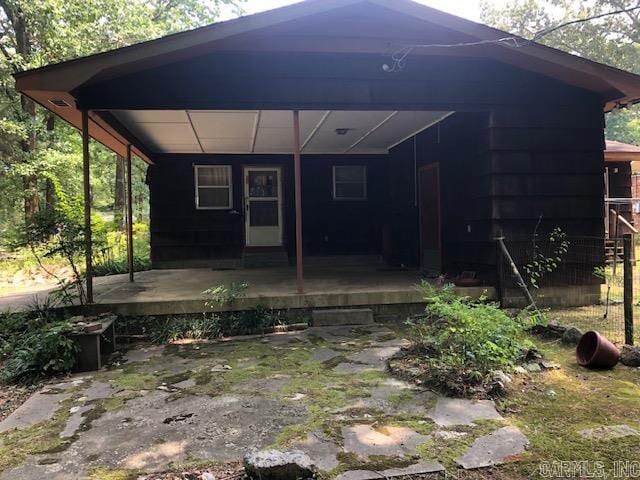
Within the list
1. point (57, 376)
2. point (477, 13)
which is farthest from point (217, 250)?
point (477, 13)

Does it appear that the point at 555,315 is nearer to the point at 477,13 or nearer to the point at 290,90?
the point at 290,90

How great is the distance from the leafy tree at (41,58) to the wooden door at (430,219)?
443 inches

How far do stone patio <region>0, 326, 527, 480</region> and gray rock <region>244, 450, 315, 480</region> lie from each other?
0.53 ft

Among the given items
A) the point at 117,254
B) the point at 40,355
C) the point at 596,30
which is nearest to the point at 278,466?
the point at 40,355

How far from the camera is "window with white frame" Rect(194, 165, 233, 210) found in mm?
10125

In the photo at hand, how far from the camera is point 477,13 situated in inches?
1187

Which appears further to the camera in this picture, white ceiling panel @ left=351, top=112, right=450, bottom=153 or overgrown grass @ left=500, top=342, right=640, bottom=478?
white ceiling panel @ left=351, top=112, right=450, bottom=153

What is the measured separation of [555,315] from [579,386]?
2.51 metres

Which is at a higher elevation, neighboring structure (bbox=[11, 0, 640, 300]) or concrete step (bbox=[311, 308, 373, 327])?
neighboring structure (bbox=[11, 0, 640, 300])

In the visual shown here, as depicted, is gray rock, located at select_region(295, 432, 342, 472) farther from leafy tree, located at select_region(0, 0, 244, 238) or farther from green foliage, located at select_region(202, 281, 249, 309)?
leafy tree, located at select_region(0, 0, 244, 238)

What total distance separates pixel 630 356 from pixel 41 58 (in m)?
17.4

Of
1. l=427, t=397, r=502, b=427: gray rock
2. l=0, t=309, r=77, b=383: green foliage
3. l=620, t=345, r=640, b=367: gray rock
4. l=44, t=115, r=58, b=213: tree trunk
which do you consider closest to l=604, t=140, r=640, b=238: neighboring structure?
l=620, t=345, r=640, b=367: gray rock

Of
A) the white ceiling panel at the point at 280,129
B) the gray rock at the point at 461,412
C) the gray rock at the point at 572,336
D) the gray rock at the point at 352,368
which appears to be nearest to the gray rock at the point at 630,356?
the gray rock at the point at 572,336

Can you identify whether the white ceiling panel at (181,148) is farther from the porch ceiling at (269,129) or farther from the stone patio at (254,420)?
the stone patio at (254,420)
